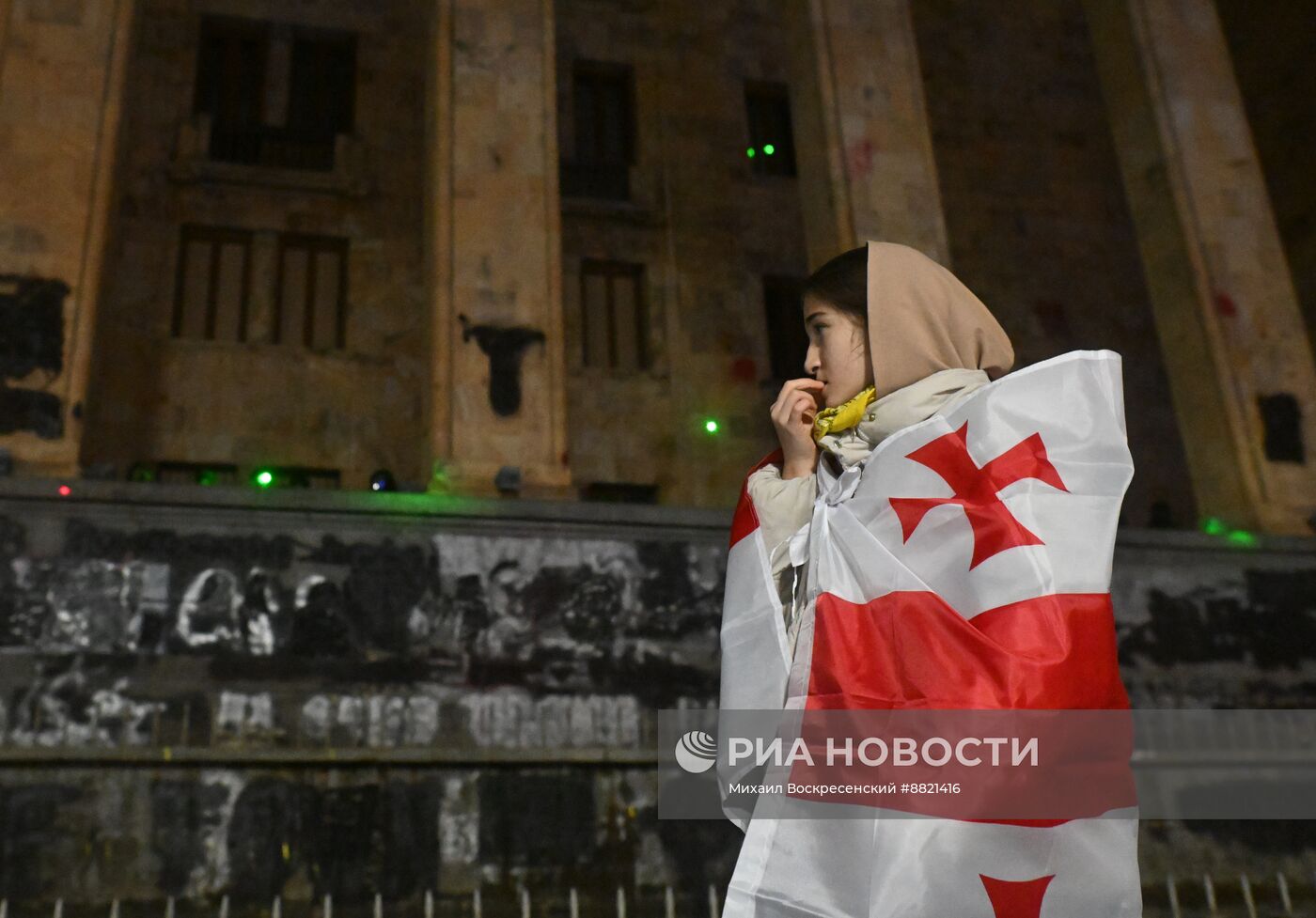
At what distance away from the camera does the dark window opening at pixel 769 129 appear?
17.7 metres

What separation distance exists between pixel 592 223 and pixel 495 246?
662 centimetres

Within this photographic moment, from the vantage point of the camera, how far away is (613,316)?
645 inches

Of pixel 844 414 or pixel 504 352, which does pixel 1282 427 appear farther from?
pixel 844 414

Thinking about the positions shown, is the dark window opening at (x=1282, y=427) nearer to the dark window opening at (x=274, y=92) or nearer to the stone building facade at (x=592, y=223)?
the stone building facade at (x=592, y=223)

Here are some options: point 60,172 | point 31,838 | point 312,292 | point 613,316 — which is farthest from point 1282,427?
point 312,292

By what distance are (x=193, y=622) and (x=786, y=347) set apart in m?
10.9

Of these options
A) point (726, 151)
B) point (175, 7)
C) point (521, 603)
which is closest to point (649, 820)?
point (521, 603)

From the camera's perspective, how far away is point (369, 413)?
15.0 m

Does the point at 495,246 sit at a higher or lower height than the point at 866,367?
higher

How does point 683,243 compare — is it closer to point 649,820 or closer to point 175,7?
point 175,7

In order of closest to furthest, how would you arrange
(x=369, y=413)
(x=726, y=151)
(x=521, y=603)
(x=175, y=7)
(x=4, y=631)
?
(x=4, y=631)
(x=521, y=603)
(x=369, y=413)
(x=175, y=7)
(x=726, y=151)

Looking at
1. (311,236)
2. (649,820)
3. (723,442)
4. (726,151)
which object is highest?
(726,151)

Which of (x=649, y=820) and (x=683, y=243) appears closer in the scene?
(x=649, y=820)

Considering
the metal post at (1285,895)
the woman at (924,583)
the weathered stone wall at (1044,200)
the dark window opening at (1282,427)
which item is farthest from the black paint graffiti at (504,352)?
the weathered stone wall at (1044,200)
